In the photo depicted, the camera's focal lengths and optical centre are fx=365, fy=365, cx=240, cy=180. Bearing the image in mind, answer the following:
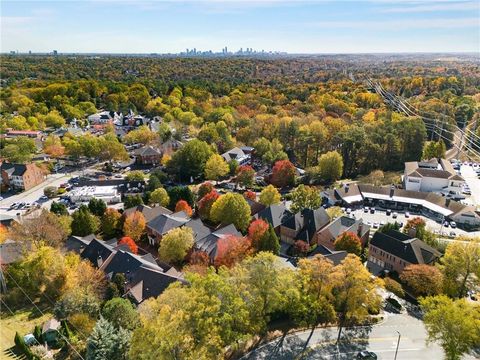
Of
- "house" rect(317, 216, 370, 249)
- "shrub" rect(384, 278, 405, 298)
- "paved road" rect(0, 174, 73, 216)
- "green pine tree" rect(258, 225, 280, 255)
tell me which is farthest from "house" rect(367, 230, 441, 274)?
"paved road" rect(0, 174, 73, 216)

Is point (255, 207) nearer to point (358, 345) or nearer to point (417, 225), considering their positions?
point (417, 225)

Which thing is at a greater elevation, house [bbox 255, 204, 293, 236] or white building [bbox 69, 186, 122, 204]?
house [bbox 255, 204, 293, 236]

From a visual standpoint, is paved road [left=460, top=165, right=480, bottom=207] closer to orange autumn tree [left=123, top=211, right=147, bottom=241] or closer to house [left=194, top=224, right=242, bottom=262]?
house [left=194, top=224, right=242, bottom=262]

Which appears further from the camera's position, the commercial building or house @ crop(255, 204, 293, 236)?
the commercial building

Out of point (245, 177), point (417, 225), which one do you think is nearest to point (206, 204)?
point (245, 177)

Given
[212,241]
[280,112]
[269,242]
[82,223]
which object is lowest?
[212,241]

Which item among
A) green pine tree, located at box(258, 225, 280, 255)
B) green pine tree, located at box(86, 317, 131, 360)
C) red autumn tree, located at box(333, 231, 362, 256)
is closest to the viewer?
green pine tree, located at box(86, 317, 131, 360)

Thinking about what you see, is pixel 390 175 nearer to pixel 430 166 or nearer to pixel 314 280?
pixel 430 166
